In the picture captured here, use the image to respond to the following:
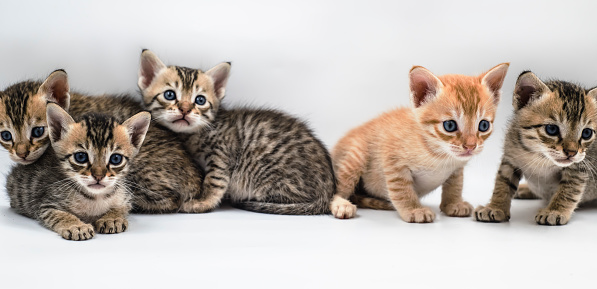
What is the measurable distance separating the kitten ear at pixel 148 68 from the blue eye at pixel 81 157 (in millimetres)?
1016

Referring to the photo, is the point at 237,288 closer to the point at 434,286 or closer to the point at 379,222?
the point at 434,286

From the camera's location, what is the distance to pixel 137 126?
305 cm

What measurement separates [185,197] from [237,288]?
1.46m

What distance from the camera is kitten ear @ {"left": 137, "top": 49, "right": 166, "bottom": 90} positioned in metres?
3.72

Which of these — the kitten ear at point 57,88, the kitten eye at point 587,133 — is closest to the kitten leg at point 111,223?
the kitten ear at point 57,88

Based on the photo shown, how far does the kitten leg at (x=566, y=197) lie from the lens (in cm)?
321

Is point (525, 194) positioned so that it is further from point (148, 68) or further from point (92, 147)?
point (92, 147)

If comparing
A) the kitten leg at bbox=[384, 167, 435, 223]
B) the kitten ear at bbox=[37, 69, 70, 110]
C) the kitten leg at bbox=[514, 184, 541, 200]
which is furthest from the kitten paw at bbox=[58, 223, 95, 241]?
the kitten leg at bbox=[514, 184, 541, 200]

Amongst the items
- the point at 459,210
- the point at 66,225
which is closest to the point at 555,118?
the point at 459,210

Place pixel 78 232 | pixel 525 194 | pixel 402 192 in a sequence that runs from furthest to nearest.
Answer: pixel 525 194
pixel 402 192
pixel 78 232

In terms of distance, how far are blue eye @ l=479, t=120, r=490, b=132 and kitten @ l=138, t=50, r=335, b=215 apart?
94cm

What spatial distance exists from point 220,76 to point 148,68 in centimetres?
46

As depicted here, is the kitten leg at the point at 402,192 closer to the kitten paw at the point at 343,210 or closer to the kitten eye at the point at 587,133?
the kitten paw at the point at 343,210

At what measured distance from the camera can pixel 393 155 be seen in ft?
11.1
